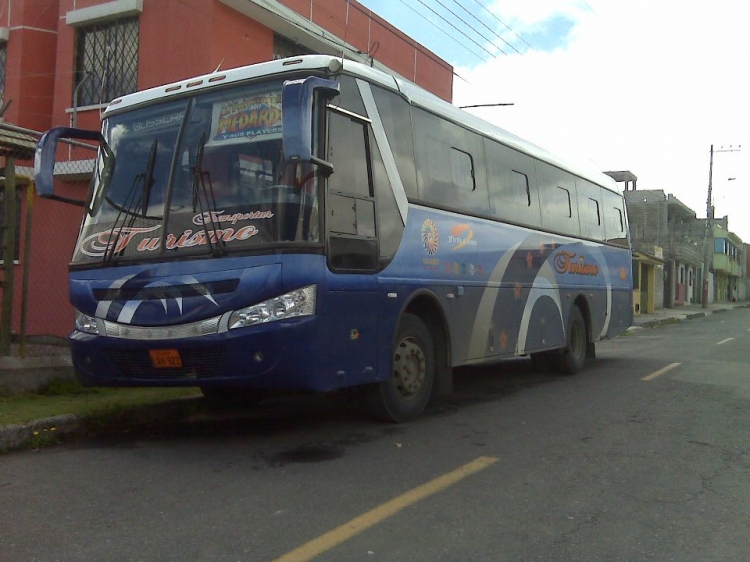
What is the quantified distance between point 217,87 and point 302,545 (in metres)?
4.01

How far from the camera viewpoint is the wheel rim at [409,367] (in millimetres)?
6820

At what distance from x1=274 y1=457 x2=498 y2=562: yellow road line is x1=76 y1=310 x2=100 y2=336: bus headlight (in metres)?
3.08

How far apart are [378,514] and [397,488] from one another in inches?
21.4

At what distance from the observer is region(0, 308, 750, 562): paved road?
3.84 m

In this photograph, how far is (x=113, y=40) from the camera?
A: 12641 mm

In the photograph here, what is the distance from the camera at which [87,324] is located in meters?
6.17

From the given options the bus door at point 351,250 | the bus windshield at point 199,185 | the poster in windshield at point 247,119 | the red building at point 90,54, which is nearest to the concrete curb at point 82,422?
the bus windshield at point 199,185

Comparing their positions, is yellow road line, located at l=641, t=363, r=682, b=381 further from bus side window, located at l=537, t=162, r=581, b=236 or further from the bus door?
the bus door

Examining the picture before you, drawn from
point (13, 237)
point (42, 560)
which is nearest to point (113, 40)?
point (13, 237)

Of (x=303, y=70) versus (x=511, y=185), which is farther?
(x=511, y=185)

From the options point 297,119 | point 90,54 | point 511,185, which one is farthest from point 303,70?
point 90,54

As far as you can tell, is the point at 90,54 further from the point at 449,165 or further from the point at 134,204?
the point at 449,165

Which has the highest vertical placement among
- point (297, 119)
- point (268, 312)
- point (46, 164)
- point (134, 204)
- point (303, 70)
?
point (303, 70)

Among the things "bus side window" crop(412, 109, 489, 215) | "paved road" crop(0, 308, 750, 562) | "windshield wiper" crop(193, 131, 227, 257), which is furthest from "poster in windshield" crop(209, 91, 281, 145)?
"paved road" crop(0, 308, 750, 562)
